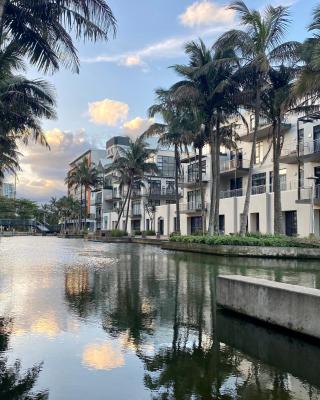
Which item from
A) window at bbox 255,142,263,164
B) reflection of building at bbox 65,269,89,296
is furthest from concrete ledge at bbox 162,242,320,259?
window at bbox 255,142,263,164

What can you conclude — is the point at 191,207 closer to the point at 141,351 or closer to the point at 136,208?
the point at 136,208

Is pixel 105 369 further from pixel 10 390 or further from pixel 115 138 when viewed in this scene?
pixel 115 138

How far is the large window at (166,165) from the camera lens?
8088 centimetres

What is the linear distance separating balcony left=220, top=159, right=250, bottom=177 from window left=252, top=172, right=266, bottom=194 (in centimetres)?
199

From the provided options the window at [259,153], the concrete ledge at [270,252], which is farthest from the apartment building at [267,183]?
the concrete ledge at [270,252]

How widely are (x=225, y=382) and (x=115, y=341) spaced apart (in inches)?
85.9

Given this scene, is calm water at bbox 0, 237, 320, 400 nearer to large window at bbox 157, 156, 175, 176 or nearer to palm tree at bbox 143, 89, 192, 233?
palm tree at bbox 143, 89, 192, 233

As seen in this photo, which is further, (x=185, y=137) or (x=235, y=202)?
(x=235, y=202)

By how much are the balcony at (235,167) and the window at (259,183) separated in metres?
1.99

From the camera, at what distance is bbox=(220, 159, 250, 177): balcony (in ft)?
153

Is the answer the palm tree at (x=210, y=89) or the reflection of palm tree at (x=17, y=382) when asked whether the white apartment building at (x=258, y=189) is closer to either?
the palm tree at (x=210, y=89)

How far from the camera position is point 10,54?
17422 mm

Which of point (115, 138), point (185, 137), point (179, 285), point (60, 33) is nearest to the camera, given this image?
point (179, 285)

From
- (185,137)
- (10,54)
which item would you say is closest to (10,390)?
(10,54)
